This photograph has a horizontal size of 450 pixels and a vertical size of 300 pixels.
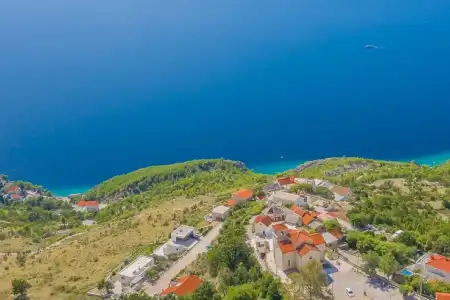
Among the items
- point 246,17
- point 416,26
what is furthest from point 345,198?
point 246,17

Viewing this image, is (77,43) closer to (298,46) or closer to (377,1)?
(298,46)

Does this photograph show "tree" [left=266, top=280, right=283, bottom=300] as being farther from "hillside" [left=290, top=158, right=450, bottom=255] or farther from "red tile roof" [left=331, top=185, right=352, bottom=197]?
"red tile roof" [left=331, top=185, right=352, bottom=197]

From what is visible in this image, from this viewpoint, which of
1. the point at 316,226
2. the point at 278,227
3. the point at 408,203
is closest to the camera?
the point at 278,227

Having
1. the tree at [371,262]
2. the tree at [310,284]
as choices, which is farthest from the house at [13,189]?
the tree at [371,262]

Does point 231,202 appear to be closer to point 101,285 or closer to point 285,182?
point 285,182

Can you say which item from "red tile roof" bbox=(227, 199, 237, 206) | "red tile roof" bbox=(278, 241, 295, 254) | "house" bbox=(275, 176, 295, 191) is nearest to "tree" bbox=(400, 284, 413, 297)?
"red tile roof" bbox=(278, 241, 295, 254)

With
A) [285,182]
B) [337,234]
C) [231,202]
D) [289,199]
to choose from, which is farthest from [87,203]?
[337,234]

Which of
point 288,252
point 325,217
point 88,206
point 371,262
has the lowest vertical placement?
point 371,262
